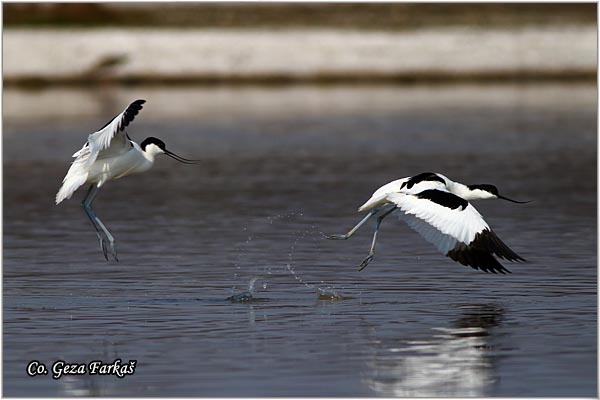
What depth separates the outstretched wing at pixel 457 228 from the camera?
28.9 feet

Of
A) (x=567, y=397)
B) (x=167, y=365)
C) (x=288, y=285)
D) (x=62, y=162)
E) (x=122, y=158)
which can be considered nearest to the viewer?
(x=567, y=397)

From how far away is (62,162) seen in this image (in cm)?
1881

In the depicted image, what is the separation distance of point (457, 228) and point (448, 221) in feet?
0.24

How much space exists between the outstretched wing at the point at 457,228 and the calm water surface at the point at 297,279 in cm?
25

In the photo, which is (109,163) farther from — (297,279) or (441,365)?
(441,365)

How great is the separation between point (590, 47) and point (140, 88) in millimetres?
10472

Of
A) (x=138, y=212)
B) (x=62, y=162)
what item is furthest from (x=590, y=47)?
(x=138, y=212)

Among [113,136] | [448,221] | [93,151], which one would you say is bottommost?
[448,221]

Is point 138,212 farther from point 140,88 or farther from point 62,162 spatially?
point 140,88

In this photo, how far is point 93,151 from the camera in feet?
31.6

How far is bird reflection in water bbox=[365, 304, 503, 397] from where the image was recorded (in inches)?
258

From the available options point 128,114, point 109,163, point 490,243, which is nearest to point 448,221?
point 490,243

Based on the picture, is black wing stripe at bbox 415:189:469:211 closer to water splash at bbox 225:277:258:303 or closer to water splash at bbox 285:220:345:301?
water splash at bbox 285:220:345:301

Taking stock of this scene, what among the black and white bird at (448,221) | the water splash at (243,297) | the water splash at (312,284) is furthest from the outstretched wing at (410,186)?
the water splash at (243,297)
